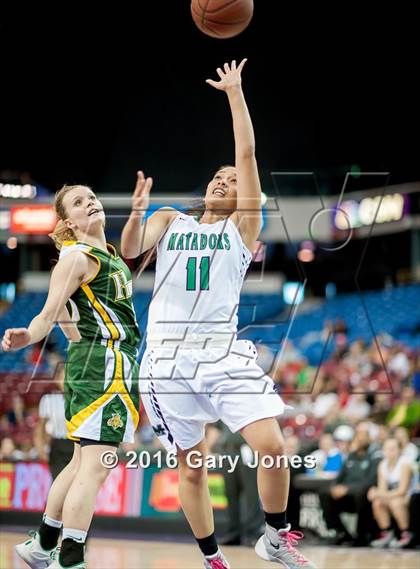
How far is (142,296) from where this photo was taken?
2527 cm

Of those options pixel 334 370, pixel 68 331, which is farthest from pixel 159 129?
pixel 68 331

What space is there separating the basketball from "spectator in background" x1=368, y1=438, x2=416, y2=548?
466 cm

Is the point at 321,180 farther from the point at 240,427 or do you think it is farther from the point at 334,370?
the point at 240,427

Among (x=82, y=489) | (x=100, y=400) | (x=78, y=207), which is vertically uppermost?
(x=78, y=207)

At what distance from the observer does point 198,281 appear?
16.4 feet

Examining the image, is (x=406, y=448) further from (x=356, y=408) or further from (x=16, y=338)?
(x=16, y=338)

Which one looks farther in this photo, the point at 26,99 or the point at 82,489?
the point at 26,99

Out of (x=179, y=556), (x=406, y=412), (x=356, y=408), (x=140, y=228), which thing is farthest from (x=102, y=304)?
(x=356, y=408)

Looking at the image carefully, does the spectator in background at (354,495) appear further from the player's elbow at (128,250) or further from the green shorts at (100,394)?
the player's elbow at (128,250)

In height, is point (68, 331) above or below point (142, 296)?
below

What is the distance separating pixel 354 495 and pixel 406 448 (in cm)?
69

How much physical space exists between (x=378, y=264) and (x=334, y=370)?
10948mm

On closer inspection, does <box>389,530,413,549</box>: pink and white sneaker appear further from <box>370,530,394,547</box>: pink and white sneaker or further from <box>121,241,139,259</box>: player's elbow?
<box>121,241,139,259</box>: player's elbow

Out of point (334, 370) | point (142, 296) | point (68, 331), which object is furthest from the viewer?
point (142, 296)
